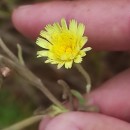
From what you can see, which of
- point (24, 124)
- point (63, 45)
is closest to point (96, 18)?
point (63, 45)

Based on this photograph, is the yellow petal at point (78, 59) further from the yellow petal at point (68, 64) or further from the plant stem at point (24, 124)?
the plant stem at point (24, 124)

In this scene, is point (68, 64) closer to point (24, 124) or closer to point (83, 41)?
point (83, 41)

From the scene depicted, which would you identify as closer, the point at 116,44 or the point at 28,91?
the point at 116,44

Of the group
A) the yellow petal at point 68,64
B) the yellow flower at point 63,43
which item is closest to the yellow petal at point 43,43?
the yellow flower at point 63,43

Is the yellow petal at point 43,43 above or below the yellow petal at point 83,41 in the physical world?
above

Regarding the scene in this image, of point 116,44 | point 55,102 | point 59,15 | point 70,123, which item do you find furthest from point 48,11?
point 70,123

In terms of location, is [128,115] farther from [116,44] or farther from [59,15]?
[59,15]

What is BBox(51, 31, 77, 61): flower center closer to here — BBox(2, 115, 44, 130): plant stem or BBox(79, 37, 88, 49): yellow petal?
BBox(79, 37, 88, 49): yellow petal
